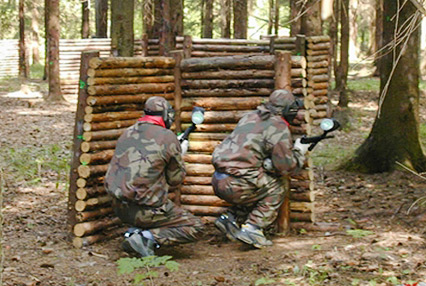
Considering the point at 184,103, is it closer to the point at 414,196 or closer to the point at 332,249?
the point at 332,249

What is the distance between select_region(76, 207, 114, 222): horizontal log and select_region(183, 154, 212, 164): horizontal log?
1.23 metres

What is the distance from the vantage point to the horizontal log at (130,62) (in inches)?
273

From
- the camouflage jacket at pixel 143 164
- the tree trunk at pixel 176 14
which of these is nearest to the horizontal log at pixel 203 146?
the camouflage jacket at pixel 143 164

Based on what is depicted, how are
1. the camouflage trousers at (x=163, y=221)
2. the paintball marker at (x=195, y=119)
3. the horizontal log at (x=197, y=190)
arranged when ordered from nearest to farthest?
the camouflage trousers at (x=163, y=221)
the paintball marker at (x=195, y=119)
the horizontal log at (x=197, y=190)

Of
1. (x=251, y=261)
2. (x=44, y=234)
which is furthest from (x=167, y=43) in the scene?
(x=251, y=261)

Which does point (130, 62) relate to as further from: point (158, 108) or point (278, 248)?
point (278, 248)

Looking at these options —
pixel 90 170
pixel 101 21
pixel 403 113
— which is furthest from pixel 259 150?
pixel 101 21

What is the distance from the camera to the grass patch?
9.92 meters

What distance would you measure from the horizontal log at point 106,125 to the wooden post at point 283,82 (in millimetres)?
→ 1854

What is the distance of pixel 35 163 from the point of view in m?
10.6

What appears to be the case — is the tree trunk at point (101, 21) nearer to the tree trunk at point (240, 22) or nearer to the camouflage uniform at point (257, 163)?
the tree trunk at point (240, 22)

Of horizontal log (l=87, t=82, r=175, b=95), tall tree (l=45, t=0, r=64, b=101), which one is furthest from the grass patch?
tall tree (l=45, t=0, r=64, b=101)

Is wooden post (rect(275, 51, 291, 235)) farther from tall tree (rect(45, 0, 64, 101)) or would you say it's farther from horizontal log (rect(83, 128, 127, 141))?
tall tree (rect(45, 0, 64, 101))

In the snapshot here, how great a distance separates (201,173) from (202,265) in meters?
1.69
